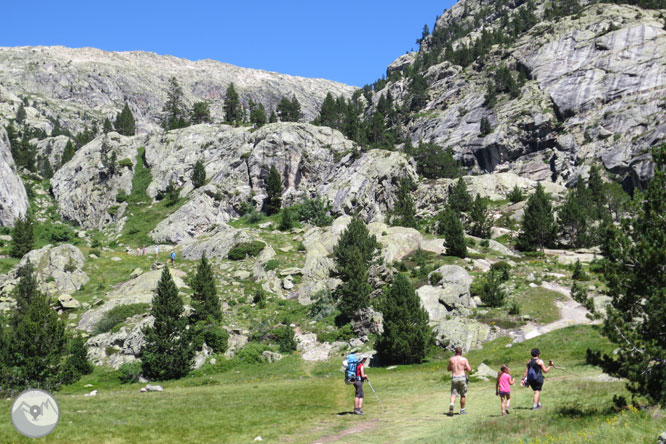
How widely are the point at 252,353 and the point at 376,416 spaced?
89.0 ft

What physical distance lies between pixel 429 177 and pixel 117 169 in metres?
81.7

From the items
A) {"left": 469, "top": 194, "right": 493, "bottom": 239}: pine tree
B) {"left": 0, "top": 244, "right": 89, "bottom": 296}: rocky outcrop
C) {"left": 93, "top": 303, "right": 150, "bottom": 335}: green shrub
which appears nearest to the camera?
{"left": 93, "top": 303, "right": 150, "bottom": 335}: green shrub

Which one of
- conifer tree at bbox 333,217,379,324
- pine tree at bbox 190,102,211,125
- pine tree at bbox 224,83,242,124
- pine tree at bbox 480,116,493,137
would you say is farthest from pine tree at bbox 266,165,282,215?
A: pine tree at bbox 480,116,493,137

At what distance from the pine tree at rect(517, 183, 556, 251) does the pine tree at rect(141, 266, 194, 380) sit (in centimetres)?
5449

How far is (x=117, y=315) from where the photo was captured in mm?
52156

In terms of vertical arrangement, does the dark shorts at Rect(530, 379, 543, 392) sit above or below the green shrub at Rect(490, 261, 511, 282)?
below

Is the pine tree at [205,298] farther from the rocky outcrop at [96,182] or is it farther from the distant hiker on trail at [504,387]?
the rocky outcrop at [96,182]

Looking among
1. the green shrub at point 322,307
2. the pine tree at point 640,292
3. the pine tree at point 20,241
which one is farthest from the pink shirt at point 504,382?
the pine tree at point 20,241

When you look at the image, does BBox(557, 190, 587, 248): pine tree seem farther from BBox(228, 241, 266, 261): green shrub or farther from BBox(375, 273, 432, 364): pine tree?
BBox(228, 241, 266, 261): green shrub

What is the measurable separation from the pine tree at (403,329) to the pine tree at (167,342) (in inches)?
717

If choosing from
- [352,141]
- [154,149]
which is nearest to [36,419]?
[352,141]

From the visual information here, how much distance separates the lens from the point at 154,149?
119m

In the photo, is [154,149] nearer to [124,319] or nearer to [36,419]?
[124,319]

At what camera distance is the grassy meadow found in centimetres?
1294
